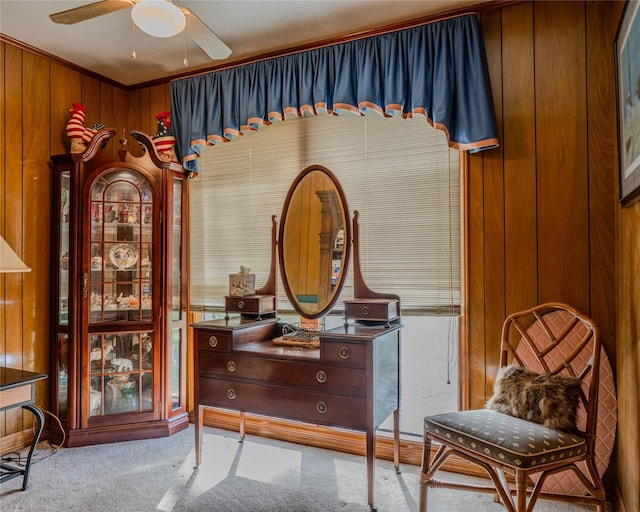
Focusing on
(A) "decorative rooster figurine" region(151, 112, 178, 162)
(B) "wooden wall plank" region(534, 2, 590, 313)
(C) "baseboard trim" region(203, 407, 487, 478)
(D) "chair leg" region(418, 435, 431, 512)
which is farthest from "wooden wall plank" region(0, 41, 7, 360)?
(B) "wooden wall plank" region(534, 2, 590, 313)

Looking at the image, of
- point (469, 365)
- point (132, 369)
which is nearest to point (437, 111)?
point (469, 365)

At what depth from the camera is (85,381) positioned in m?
2.94

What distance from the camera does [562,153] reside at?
2.31 metres

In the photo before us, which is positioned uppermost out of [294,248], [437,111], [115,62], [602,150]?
[115,62]

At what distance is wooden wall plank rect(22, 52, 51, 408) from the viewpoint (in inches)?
116

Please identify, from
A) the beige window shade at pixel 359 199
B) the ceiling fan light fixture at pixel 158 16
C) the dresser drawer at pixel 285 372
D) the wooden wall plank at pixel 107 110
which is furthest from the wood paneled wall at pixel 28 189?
the ceiling fan light fixture at pixel 158 16

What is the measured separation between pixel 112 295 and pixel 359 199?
186 cm

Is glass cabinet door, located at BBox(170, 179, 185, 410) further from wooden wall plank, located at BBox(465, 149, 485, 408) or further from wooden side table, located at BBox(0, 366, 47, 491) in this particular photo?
wooden wall plank, located at BBox(465, 149, 485, 408)

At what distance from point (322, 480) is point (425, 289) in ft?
4.06

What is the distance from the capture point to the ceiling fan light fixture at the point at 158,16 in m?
1.75

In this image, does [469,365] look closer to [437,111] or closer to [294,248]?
[294,248]

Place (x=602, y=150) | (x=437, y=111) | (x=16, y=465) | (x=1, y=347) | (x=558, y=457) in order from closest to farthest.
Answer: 1. (x=558, y=457)
2. (x=602, y=150)
3. (x=437, y=111)
4. (x=16, y=465)
5. (x=1, y=347)

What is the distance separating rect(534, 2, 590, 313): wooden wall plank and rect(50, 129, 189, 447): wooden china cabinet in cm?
245

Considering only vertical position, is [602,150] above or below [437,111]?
below
